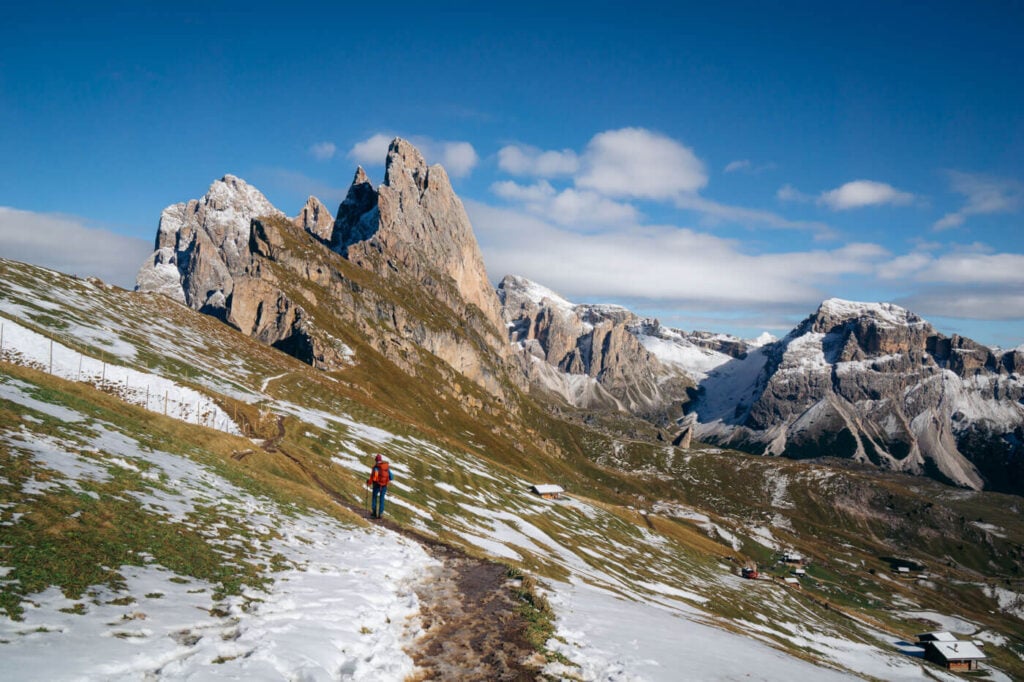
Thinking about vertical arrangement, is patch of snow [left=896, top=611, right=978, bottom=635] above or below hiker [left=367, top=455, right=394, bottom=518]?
below

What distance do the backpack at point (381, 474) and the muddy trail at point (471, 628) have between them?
7.23m

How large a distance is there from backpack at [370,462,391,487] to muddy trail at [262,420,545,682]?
23.7 feet

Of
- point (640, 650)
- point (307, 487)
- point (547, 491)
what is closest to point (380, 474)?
point (307, 487)

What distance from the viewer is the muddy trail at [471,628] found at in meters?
15.5

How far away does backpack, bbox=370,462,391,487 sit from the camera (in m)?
33.5

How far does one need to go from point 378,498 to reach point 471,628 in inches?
793

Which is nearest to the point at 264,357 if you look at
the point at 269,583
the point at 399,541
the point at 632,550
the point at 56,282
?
the point at 56,282

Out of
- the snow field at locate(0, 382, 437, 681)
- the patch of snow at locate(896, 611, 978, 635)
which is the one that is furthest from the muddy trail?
the patch of snow at locate(896, 611, 978, 635)

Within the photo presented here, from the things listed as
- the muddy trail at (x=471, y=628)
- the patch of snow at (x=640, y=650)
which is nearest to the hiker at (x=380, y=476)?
the muddy trail at (x=471, y=628)

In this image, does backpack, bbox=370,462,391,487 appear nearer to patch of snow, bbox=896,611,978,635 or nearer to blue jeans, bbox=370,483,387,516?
blue jeans, bbox=370,483,387,516

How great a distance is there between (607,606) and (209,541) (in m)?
19.0

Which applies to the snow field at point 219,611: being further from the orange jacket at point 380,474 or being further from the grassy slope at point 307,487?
the orange jacket at point 380,474

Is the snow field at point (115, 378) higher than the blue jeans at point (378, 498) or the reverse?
higher

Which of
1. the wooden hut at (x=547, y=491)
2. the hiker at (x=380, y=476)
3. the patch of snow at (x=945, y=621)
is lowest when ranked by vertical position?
the patch of snow at (x=945, y=621)
